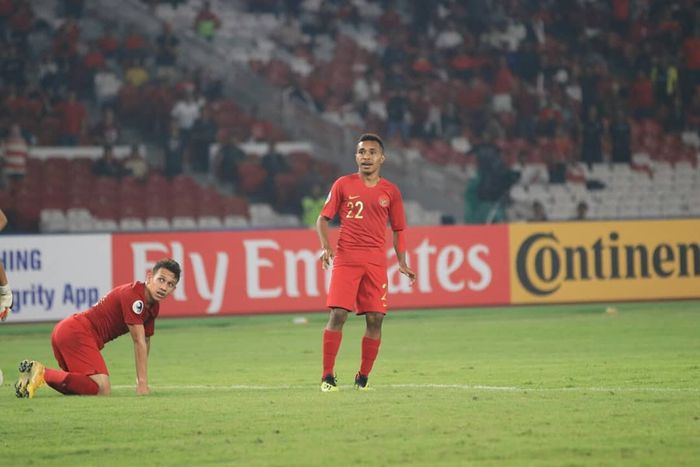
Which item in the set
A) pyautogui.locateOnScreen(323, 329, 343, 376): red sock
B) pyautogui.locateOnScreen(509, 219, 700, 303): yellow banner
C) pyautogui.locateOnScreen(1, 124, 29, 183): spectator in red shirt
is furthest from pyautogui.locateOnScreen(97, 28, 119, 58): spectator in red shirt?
pyautogui.locateOnScreen(323, 329, 343, 376): red sock

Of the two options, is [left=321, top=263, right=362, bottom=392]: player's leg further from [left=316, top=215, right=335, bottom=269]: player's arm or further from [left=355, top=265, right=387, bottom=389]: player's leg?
[left=316, top=215, right=335, bottom=269]: player's arm

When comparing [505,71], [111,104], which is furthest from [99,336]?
[505,71]

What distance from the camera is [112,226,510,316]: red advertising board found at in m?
21.6

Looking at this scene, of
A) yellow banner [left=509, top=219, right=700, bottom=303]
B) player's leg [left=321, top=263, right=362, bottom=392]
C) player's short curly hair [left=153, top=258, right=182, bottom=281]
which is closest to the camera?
player's short curly hair [left=153, top=258, right=182, bottom=281]

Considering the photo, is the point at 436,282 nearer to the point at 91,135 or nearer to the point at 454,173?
the point at 454,173

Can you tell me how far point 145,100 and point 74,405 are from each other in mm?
19377

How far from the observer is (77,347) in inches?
427

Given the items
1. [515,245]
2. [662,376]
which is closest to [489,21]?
[515,245]

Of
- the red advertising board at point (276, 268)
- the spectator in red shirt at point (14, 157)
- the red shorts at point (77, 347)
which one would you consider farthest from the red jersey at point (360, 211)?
the spectator in red shirt at point (14, 157)

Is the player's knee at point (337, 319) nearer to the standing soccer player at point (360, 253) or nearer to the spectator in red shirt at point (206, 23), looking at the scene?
the standing soccer player at point (360, 253)

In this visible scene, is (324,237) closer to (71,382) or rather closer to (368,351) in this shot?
(368,351)

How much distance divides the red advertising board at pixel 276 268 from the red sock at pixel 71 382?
34.6 ft

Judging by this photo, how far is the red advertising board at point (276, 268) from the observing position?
21.6 meters

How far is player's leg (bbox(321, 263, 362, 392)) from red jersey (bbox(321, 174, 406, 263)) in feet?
0.49
